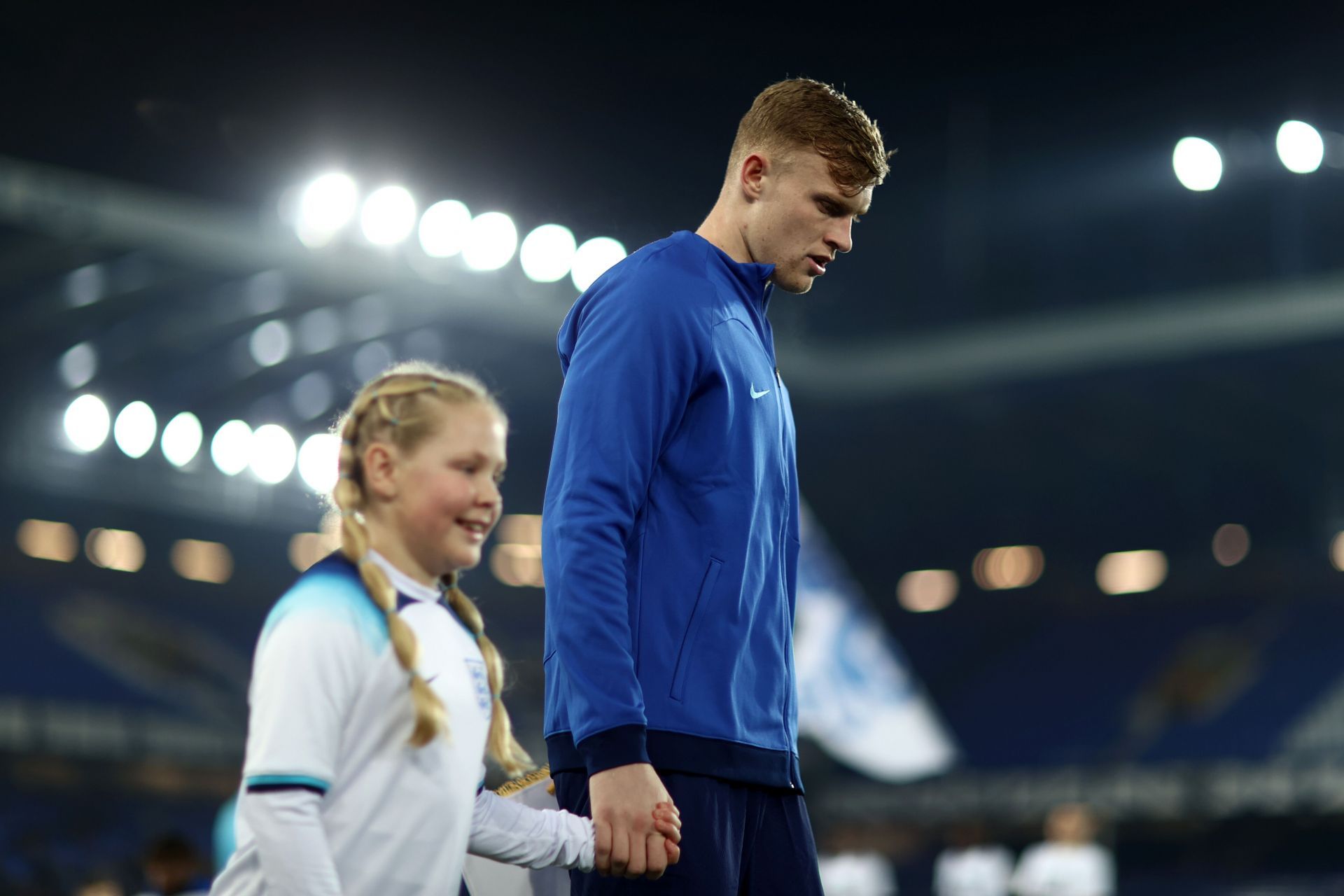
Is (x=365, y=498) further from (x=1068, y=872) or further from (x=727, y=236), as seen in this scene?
(x=1068, y=872)

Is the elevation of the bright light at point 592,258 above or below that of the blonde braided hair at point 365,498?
above

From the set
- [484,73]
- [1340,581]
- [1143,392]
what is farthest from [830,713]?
[484,73]

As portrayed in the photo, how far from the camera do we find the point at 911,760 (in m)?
19.5

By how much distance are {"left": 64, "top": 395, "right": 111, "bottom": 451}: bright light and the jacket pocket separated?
15.0m

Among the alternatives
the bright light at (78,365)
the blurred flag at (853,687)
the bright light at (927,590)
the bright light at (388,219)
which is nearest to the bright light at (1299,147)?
the bright light at (388,219)

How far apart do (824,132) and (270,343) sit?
1382cm

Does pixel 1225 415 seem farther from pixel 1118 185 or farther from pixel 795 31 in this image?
pixel 795 31

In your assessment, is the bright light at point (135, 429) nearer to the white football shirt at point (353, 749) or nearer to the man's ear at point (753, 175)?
the man's ear at point (753, 175)

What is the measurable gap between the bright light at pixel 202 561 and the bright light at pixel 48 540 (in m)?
1.23

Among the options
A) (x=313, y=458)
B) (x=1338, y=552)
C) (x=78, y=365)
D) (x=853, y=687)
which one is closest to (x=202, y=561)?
(x=313, y=458)

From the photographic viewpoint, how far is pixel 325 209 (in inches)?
464

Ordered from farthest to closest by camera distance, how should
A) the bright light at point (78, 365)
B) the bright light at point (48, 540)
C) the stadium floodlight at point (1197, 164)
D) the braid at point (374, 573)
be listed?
the bright light at point (48, 540) < the bright light at point (78, 365) < the stadium floodlight at point (1197, 164) < the braid at point (374, 573)

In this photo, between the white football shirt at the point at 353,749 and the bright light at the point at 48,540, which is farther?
the bright light at the point at 48,540

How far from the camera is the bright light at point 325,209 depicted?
1071 cm
